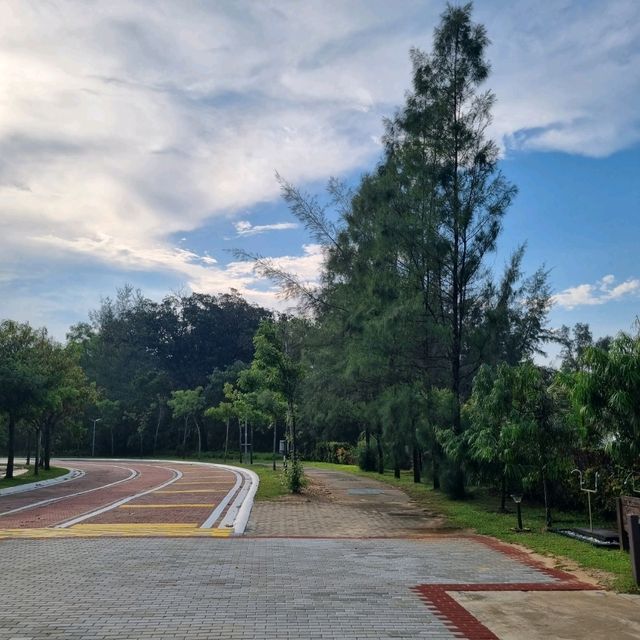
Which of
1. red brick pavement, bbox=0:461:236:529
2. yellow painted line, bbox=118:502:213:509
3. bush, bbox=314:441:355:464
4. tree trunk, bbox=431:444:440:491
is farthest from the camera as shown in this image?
bush, bbox=314:441:355:464

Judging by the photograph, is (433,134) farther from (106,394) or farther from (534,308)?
(106,394)

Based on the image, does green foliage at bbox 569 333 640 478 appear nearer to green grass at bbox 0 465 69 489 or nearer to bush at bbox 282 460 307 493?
bush at bbox 282 460 307 493

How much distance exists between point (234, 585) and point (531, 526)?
798cm

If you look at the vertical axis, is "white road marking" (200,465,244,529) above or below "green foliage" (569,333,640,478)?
below

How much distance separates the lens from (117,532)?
1143 cm

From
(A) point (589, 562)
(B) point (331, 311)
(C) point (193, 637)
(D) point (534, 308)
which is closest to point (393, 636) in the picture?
(C) point (193, 637)

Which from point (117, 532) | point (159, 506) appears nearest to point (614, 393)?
point (117, 532)

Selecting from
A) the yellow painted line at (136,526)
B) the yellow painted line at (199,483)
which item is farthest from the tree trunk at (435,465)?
the yellow painted line at (136,526)

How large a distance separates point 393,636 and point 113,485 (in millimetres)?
20683

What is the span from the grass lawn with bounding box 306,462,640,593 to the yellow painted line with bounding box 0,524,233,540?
5.18 metres

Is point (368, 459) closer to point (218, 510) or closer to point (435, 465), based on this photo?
point (435, 465)

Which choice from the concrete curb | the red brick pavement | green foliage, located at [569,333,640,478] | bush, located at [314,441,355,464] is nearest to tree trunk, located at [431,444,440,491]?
the red brick pavement

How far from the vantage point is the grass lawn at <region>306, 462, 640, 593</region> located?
28.3 feet

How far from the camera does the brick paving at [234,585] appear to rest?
539 cm
